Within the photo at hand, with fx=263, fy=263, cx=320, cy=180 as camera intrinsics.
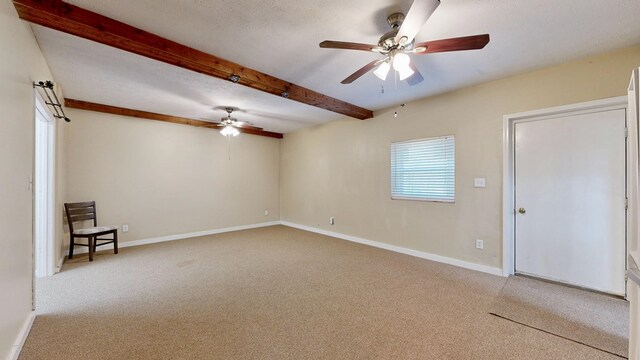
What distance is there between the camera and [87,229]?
3.98m

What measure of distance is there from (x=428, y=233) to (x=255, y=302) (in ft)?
8.92

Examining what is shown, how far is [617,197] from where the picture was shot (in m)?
2.69

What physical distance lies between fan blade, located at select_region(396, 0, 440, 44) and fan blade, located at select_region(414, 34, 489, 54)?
0.12 metres

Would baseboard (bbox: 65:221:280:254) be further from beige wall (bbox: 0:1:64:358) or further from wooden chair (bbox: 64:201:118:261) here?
beige wall (bbox: 0:1:64:358)

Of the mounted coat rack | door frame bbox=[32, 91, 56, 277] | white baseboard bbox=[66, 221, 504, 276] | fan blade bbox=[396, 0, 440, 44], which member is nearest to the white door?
white baseboard bbox=[66, 221, 504, 276]

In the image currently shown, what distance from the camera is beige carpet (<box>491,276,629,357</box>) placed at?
6.70 ft

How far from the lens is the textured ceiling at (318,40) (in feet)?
6.41

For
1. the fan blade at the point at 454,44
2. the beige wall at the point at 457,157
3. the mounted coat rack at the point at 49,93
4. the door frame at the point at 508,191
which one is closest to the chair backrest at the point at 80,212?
the mounted coat rack at the point at 49,93

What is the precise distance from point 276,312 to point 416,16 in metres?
2.57

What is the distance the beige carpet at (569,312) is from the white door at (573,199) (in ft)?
0.85

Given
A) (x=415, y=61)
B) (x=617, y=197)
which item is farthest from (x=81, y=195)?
(x=617, y=197)

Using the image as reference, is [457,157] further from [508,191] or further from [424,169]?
[508,191]

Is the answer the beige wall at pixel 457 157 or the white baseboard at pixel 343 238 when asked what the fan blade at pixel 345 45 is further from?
the white baseboard at pixel 343 238

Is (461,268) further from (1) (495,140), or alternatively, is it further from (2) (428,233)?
(1) (495,140)
